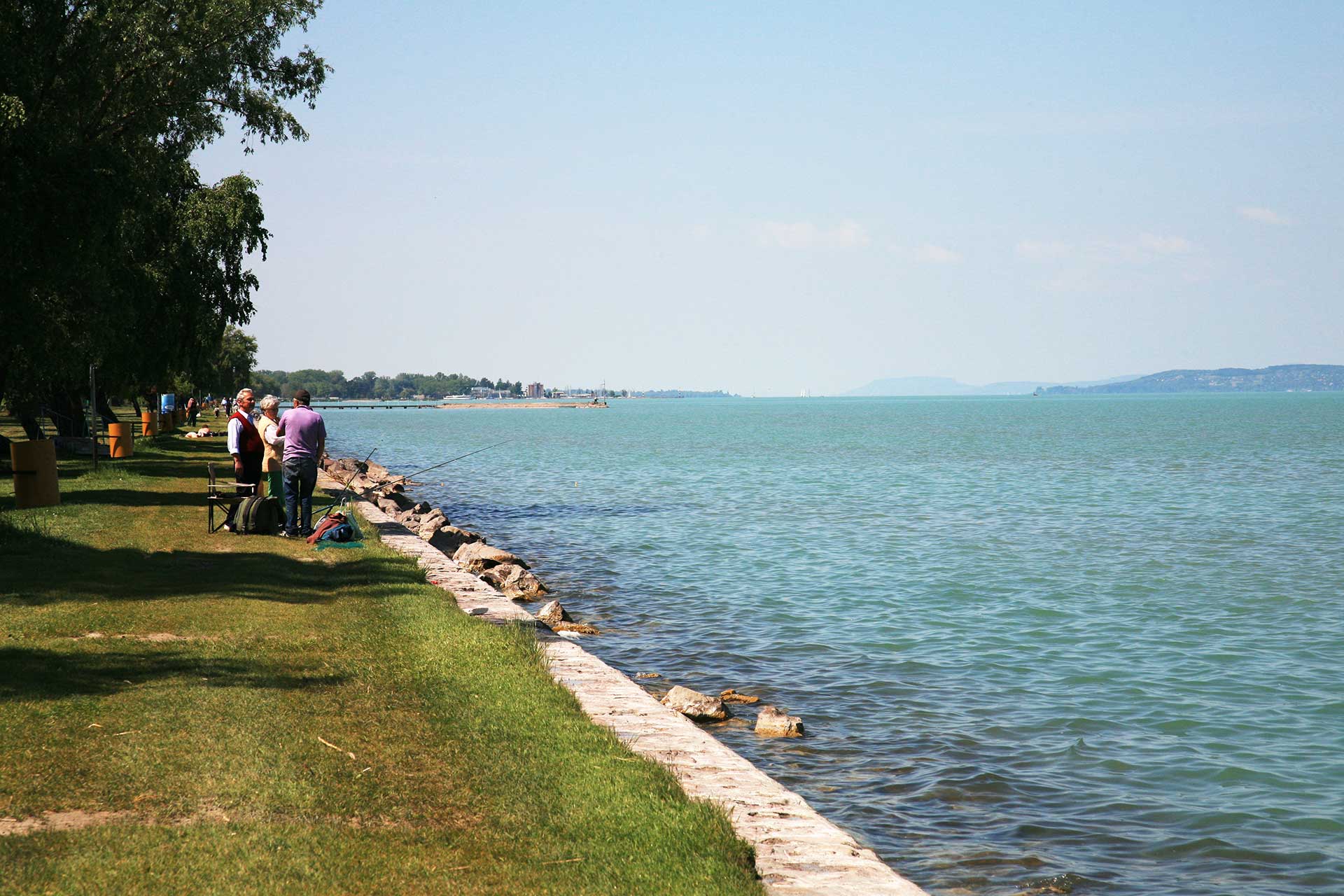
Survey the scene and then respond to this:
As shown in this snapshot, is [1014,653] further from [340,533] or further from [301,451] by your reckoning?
[301,451]

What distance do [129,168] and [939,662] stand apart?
13397 mm

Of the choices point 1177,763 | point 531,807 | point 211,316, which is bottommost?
point 1177,763

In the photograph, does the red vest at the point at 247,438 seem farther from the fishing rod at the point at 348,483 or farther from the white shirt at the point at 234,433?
the fishing rod at the point at 348,483

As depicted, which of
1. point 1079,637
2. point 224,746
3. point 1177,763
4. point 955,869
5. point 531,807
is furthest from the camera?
point 1079,637

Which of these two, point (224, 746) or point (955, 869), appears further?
point (955, 869)

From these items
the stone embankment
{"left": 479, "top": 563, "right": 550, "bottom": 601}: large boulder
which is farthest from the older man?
{"left": 479, "top": 563, "right": 550, "bottom": 601}: large boulder

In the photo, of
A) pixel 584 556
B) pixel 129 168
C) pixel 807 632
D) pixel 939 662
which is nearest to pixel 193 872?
pixel 939 662

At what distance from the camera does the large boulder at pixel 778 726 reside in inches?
424

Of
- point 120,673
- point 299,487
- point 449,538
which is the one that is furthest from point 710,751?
point 449,538

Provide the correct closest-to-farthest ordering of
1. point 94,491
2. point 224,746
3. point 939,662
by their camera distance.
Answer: point 224,746 < point 939,662 < point 94,491

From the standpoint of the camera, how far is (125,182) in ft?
53.9

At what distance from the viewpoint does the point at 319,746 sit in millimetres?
7262

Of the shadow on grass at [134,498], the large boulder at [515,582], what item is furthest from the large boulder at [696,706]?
the shadow on grass at [134,498]

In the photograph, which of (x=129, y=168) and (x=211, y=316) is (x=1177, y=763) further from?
(x=211, y=316)
